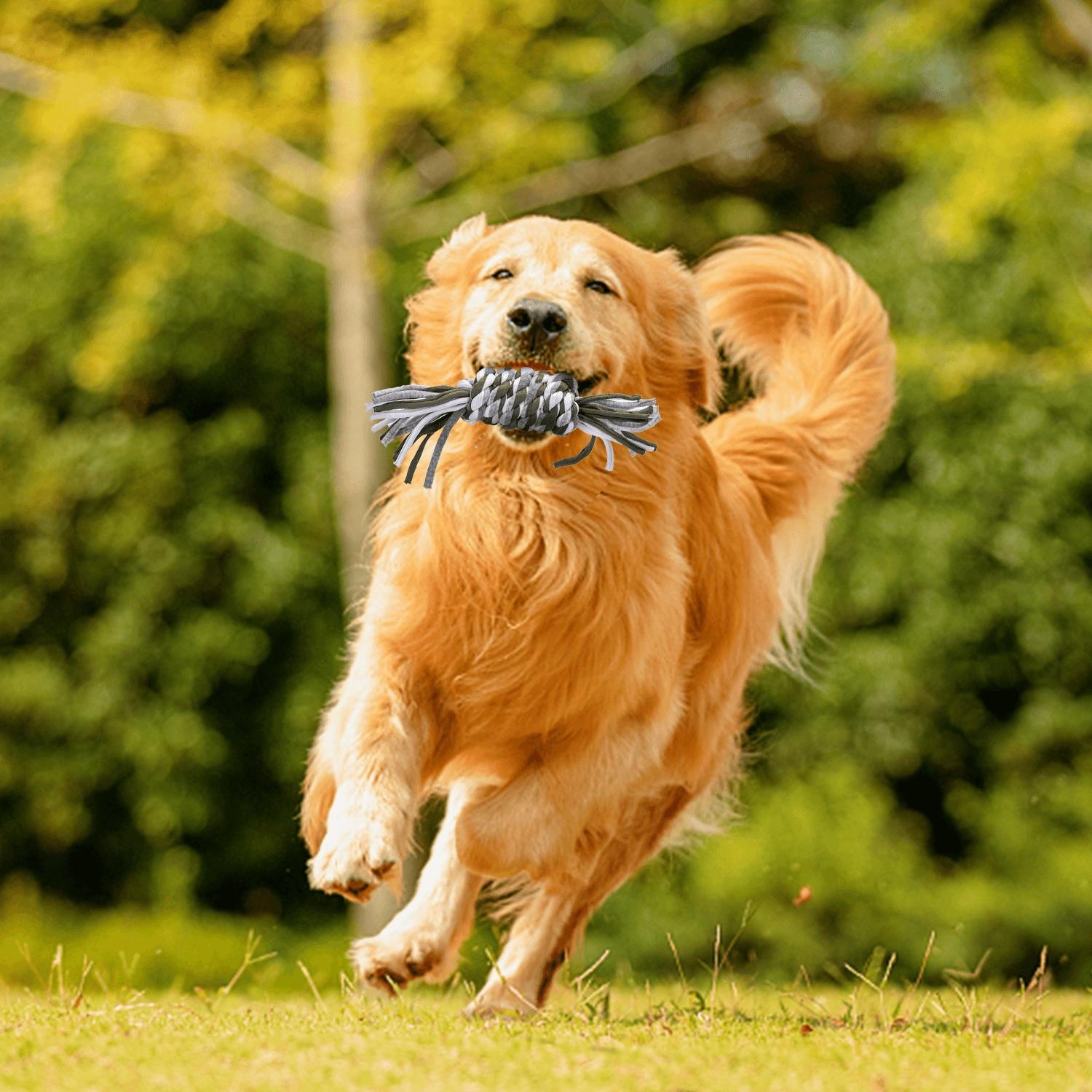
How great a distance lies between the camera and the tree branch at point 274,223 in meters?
9.35

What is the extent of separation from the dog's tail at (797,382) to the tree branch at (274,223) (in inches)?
171

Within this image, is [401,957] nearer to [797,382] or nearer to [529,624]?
[529,624]

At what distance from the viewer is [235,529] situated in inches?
429

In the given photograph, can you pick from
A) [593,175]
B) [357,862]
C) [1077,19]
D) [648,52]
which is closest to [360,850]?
[357,862]

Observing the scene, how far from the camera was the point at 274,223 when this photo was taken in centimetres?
946

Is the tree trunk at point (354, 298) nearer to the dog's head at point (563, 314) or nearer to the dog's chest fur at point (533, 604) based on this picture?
the dog's head at point (563, 314)

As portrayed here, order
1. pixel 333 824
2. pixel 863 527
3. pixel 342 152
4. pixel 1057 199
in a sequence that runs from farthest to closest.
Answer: pixel 863 527
pixel 1057 199
pixel 342 152
pixel 333 824

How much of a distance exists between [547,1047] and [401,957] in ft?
2.70

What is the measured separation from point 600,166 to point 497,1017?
23.6 ft

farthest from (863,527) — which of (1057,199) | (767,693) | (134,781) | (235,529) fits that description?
(134,781)

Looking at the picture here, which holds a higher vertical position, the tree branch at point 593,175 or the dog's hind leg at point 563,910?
the tree branch at point 593,175

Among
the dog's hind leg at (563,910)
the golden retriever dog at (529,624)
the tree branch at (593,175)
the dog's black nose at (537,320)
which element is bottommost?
the dog's hind leg at (563,910)

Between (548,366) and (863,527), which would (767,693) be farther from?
(548,366)

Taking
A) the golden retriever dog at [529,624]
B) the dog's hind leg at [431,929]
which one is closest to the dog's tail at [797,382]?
the golden retriever dog at [529,624]
